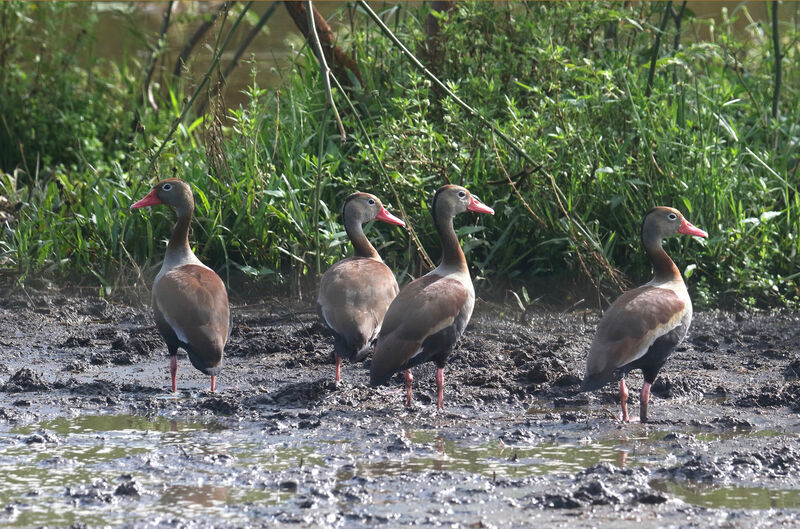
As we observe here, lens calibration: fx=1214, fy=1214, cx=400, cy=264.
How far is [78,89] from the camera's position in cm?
1173

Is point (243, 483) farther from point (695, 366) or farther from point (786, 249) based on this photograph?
point (786, 249)

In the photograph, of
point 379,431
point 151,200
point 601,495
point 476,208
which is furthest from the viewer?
point 151,200

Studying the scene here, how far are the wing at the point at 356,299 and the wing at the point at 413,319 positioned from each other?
0.50ft

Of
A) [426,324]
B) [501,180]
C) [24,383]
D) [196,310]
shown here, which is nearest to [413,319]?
[426,324]

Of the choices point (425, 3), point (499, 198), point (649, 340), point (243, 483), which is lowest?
point (243, 483)

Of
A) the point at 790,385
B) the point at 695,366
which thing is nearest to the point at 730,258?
the point at 695,366

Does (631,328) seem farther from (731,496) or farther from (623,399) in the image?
(731,496)

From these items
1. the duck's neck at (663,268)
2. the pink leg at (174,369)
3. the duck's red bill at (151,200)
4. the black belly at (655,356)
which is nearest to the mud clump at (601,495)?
the black belly at (655,356)

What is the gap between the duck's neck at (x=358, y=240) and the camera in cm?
734

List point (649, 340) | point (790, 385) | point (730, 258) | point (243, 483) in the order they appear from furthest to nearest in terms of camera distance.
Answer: point (730, 258) < point (790, 385) < point (649, 340) < point (243, 483)

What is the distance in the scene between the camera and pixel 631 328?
19.2ft

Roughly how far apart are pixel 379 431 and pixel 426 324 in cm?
70

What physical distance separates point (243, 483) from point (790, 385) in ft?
9.91

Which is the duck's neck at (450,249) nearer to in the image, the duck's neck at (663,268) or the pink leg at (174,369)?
the duck's neck at (663,268)
